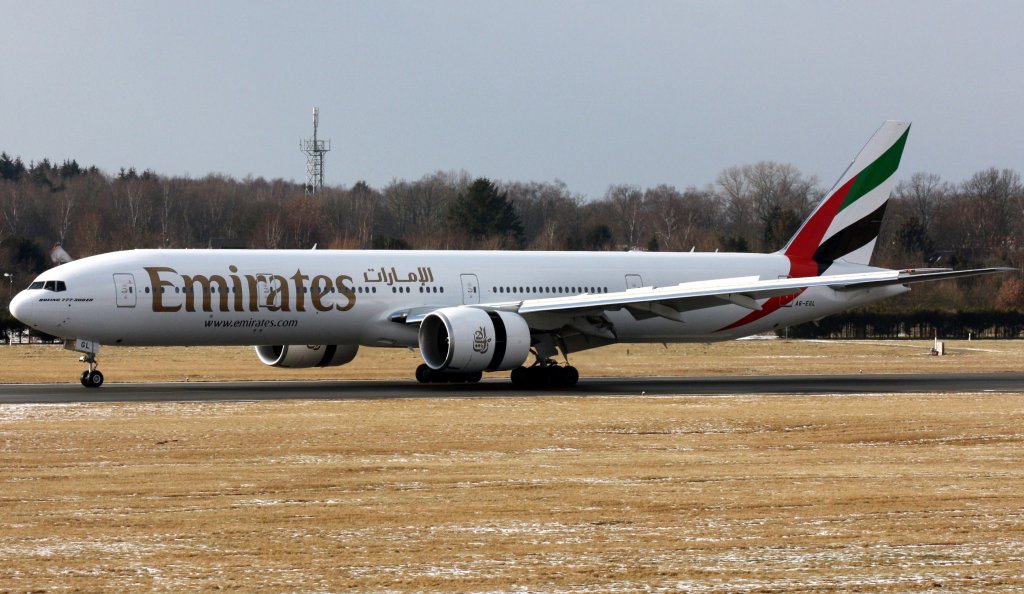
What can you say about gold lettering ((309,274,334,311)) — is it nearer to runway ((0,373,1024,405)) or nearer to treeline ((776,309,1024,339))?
runway ((0,373,1024,405))

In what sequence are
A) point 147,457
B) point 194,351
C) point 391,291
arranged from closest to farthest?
point 147,457 < point 391,291 < point 194,351

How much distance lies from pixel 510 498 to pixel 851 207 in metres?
27.5

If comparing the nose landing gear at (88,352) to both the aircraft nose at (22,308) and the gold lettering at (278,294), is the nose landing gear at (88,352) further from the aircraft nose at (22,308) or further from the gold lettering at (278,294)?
the gold lettering at (278,294)

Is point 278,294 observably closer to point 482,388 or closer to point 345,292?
point 345,292

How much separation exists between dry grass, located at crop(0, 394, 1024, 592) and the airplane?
25.7 ft

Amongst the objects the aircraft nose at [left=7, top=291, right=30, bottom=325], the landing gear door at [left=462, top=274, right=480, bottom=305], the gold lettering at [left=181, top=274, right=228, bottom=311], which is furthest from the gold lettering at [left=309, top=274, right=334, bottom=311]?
the aircraft nose at [left=7, top=291, right=30, bottom=325]

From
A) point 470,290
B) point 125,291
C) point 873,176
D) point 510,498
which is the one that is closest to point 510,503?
point 510,498

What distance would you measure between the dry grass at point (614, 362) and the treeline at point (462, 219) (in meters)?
28.8

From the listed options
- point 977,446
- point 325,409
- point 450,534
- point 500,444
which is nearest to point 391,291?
point 325,409

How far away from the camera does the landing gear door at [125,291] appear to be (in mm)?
30094

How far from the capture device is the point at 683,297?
104 ft

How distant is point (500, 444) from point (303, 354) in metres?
17.2

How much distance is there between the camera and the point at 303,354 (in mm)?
34906

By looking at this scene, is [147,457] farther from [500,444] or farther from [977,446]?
[977,446]
